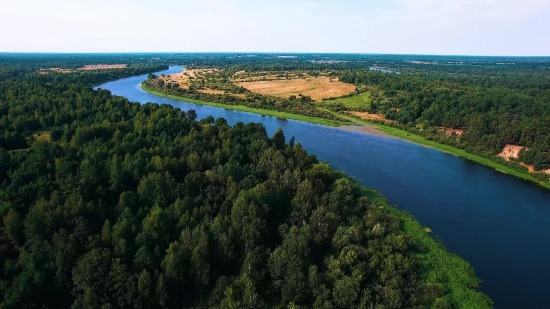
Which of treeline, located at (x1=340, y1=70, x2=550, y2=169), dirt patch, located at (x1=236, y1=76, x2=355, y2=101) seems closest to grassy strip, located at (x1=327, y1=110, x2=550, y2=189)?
treeline, located at (x1=340, y1=70, x2=550, y2=169)

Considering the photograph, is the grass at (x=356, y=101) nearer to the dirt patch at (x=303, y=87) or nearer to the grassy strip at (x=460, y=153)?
the dirt patch at (x=303, y=87)

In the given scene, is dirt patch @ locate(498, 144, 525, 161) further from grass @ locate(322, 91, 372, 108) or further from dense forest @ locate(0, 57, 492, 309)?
grass @ locate(322, 91, 372, 108)

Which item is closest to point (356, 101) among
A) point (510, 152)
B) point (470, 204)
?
point (510, 152)

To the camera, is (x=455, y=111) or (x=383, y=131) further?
(x=455, y=111)

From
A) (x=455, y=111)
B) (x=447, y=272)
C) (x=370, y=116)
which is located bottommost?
(x=447, y=272)

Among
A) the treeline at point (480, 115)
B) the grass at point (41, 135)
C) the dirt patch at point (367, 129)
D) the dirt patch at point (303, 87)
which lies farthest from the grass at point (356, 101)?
the grass at point (41, 135)

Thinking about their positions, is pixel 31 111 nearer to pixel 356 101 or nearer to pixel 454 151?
pixel 454 151
